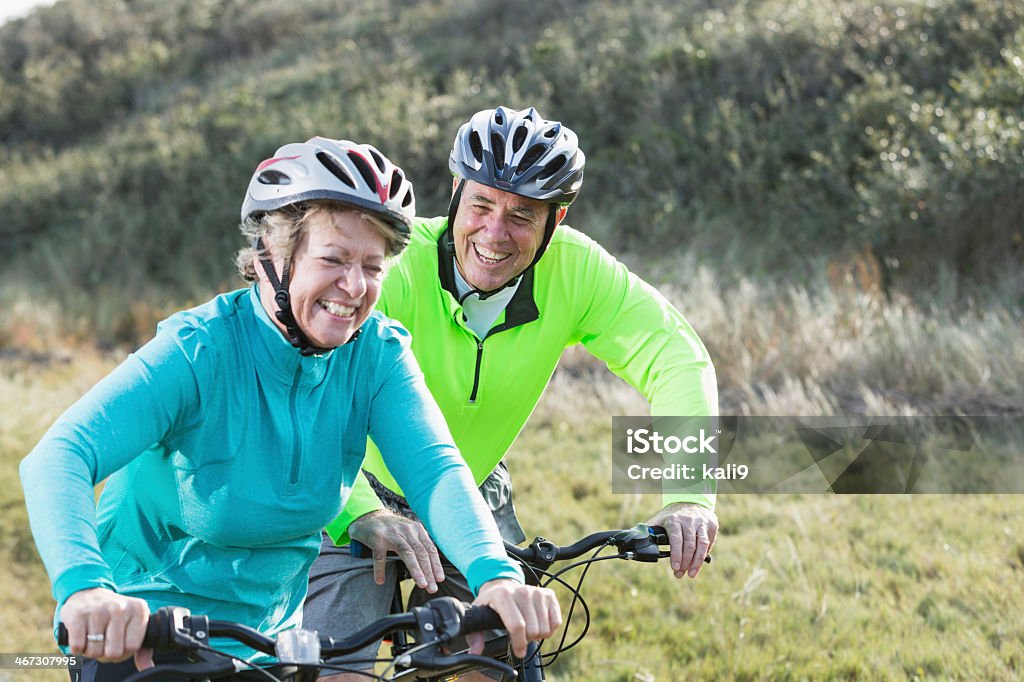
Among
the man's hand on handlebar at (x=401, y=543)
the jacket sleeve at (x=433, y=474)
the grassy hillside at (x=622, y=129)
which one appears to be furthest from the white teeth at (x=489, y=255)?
the grassy hillside at (x=622, y=129)

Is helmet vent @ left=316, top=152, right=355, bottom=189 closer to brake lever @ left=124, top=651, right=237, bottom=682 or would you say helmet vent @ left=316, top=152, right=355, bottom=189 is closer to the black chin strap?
the black chin strap

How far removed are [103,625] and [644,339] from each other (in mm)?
2179

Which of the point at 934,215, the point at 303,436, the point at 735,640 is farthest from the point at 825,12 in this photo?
the point at 303,436

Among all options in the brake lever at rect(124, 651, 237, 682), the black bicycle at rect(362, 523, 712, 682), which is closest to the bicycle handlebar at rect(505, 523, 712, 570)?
the black bicycle at rect(362, 523, 712, 682)

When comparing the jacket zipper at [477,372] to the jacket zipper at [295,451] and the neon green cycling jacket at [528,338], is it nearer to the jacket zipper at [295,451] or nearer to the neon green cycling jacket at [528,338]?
the neon green cycling jacket at [528,338]

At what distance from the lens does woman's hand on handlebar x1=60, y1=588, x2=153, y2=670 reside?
216cm

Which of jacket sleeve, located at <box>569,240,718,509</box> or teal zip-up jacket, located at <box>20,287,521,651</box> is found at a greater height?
jacket sleeve, located at <box>569,240,718,509</box>

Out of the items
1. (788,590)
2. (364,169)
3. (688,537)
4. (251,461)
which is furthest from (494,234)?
(788,590)

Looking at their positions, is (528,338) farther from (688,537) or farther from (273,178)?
(273,178)

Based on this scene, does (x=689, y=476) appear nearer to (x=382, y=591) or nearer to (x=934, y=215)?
(x=382, y=591)

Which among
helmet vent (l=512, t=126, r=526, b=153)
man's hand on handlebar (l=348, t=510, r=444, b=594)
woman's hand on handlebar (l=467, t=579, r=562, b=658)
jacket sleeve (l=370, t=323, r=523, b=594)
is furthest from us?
helmet vent (l=512, t=126, r=526, b=153)

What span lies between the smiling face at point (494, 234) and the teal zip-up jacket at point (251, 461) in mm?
813

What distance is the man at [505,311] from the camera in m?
3.71

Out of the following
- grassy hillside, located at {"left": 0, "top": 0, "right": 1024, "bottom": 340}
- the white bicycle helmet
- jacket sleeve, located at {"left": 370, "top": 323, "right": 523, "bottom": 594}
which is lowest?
jacket sleeve, located at {"left": 370, "top": 323, "right": 523, "bottom": 594}
